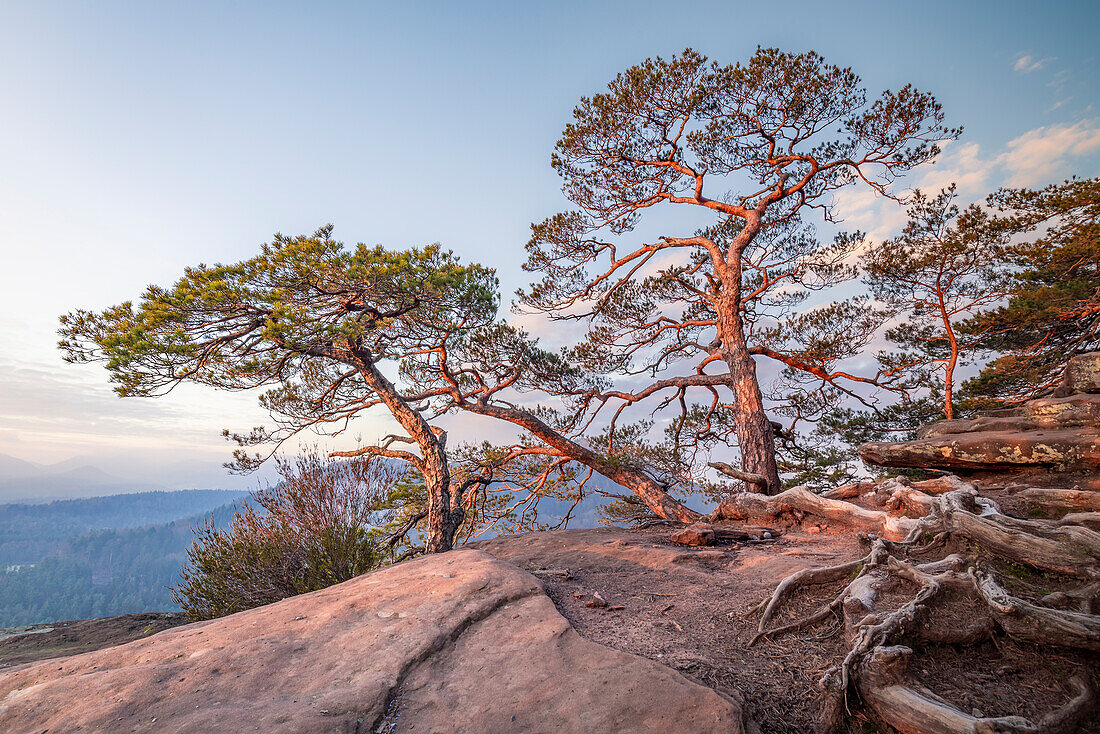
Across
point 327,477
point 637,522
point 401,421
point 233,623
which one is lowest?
point 637,522

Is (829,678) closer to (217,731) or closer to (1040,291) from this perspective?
(217,731)

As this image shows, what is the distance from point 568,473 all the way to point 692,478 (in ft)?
9.36

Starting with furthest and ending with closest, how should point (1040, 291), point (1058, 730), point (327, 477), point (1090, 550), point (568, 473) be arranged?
point (568, 473) → point (1040, 291) → point (327, 477) → point (1090, 550) → point (1058, 730)

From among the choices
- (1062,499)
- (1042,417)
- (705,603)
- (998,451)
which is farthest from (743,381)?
(705,603)

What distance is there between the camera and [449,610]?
361 centimetres

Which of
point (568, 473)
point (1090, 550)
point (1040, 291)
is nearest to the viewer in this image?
point (1090, 550)

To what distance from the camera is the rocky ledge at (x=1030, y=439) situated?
6227 mm

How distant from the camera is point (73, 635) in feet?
22.3

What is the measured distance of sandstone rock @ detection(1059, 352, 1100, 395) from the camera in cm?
698

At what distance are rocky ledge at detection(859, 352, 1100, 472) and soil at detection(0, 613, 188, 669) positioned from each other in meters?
11.4

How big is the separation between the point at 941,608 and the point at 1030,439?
5.19m

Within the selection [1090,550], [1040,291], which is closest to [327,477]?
[1090,550]

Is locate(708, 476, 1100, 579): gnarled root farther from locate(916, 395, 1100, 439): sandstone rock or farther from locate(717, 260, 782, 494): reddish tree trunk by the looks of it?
locate(916, 395, 1100, 439): sandstone rock

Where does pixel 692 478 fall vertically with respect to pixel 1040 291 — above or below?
below
